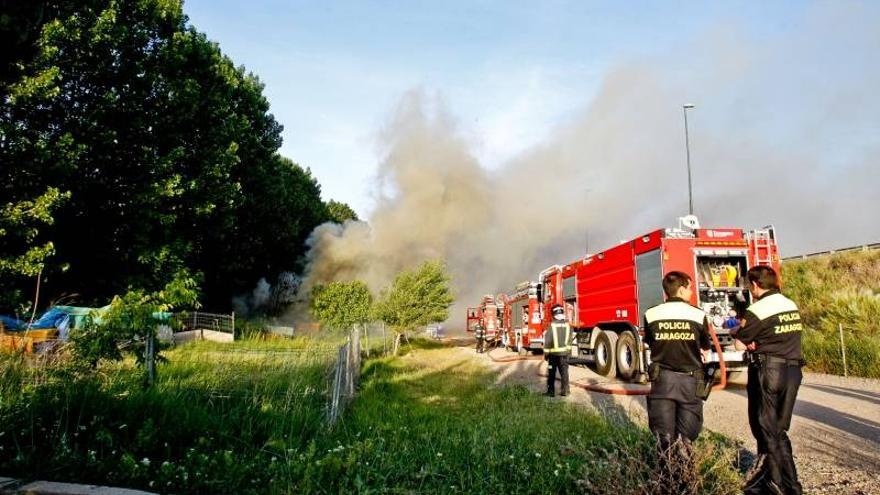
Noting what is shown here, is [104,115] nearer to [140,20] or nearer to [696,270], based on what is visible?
[140,20]

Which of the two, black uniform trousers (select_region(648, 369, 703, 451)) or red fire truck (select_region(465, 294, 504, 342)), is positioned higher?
red fire truck (select_region(465, 294, 504, 342))

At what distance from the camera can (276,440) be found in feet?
14.2

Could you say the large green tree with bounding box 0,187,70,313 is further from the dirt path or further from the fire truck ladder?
the fire truck ladder

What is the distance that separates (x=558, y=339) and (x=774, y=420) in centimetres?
553

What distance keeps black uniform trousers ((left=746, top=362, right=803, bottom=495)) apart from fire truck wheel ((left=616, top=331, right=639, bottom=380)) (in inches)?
286

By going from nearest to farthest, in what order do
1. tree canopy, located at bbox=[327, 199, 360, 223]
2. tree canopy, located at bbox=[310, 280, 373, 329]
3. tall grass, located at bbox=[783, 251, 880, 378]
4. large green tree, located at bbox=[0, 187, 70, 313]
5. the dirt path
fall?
the dirt path → large green tree, located at bbox=[0, 187, 70, 313] → tall grass, located at bbox=[783, 251, 880, 378] → tree canopy, located at bbox=[310, 280, 373, 329] → tree canopy, located at bbox=[327, 199, 360, 223]

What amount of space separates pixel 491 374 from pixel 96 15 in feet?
38.7

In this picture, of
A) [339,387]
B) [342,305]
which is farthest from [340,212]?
[339,387]

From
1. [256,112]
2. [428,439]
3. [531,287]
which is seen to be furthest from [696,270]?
[256,112]

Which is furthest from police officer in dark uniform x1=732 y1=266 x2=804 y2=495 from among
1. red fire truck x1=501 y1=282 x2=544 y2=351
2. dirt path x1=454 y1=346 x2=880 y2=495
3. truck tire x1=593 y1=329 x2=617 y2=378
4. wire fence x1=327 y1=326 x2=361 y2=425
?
red fire truck x1=501 y1=282 x2=544 y2=351

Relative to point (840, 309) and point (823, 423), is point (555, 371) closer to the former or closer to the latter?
point (823, 423)

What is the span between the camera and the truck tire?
1202cm

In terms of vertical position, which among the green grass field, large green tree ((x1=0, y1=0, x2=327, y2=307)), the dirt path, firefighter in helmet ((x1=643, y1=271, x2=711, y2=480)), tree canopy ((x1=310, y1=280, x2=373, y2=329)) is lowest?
the dirt path

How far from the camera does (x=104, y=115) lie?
12773 millimetres
